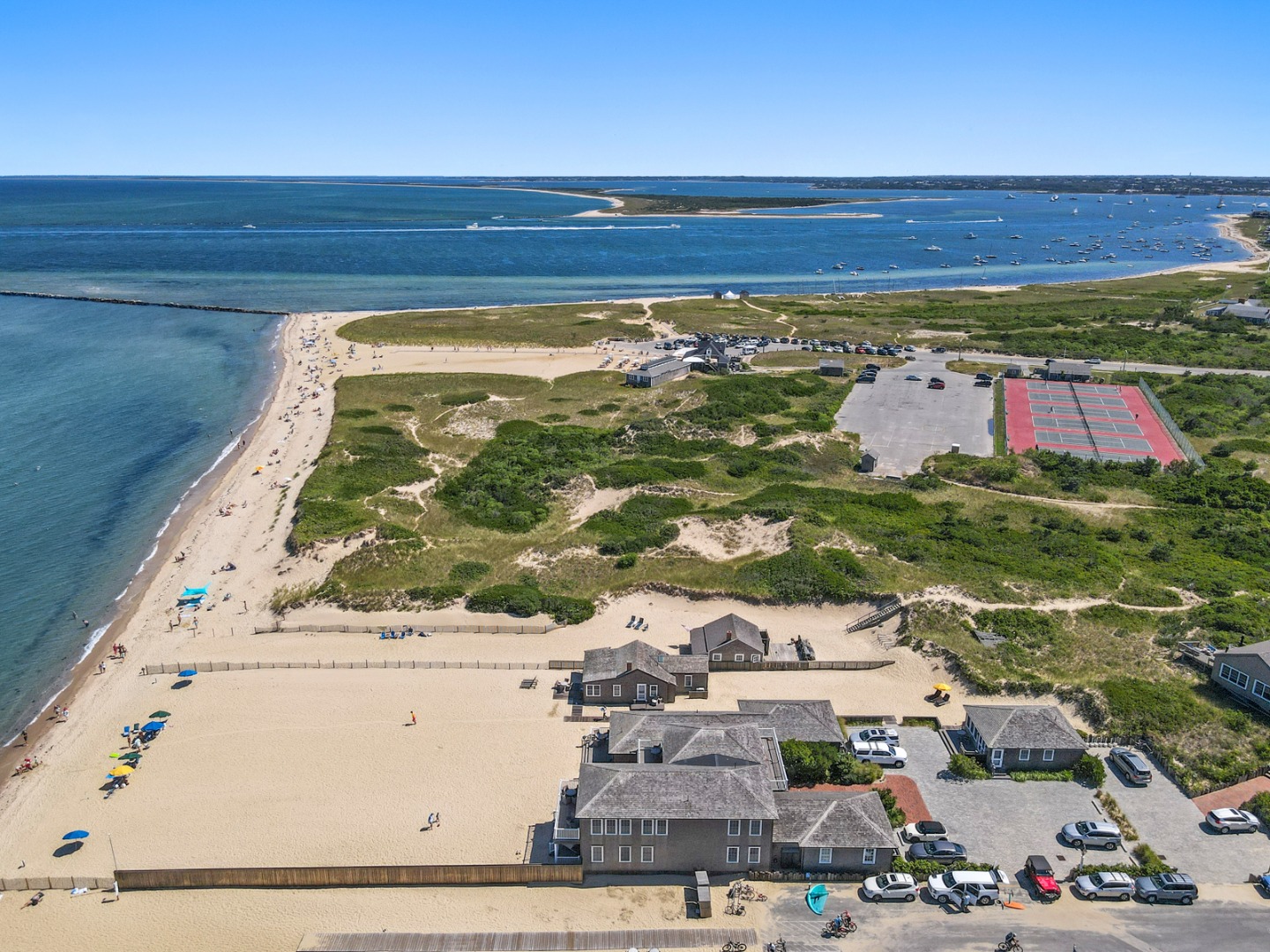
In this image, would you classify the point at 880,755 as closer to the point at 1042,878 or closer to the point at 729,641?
the point at 1042,878

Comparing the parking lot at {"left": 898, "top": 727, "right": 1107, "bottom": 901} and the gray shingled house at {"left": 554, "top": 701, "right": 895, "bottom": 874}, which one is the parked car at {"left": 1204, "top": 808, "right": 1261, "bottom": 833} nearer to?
the parking lot at {"left": 898, "top": 727, "right": 1107, "bottom": 901}

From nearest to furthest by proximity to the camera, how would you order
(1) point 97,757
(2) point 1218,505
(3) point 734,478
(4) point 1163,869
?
(4) point 1163,869
(1) point 97,757
(2) point 1218,505
(3) point 734,478

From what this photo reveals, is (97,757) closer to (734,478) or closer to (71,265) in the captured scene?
(734,478)

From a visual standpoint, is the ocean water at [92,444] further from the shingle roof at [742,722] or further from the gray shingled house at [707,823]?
the gray shingled house at [707,823]

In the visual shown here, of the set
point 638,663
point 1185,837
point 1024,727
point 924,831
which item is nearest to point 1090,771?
point 1024,727

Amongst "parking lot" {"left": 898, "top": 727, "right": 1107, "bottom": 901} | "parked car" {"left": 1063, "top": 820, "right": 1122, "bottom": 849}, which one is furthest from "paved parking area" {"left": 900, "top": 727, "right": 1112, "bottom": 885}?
"parked car" {"left": 1063, "top": 820, "right": 1122, "bottom": 849}

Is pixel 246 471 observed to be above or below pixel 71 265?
below

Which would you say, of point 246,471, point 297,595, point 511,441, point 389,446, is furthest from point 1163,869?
point 246,471
